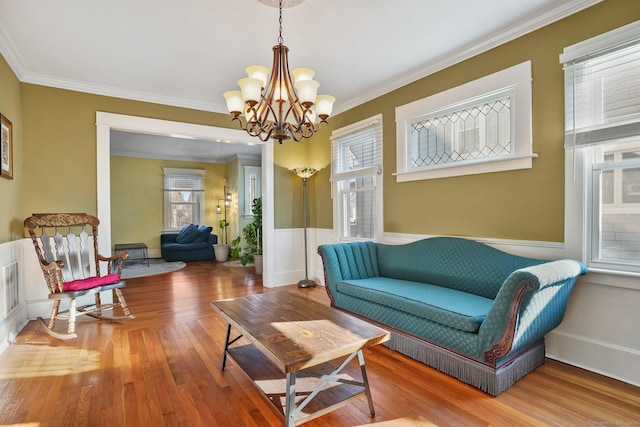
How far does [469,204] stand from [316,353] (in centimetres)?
220

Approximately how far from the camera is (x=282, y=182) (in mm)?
5176

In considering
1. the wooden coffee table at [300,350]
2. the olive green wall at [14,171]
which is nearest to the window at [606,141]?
the wooden coffee table at [300,350]

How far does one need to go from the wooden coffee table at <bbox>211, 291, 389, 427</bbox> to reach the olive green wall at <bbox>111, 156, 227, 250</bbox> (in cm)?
704

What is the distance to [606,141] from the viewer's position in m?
2.22

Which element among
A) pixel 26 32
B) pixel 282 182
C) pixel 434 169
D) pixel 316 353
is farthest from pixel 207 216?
pixel 316 353

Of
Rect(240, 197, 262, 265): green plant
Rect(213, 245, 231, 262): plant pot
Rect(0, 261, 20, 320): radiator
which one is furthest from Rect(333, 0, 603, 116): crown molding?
Rect(213, 245, 231, 262): plant pot

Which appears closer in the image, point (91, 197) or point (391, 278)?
point (391, 278)

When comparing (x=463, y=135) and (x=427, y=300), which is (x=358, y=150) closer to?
(x=463, y=135)

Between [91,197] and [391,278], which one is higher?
[91,197]

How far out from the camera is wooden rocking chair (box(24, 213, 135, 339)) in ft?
10.00

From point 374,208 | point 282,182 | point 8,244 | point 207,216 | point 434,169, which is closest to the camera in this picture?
point 8,244

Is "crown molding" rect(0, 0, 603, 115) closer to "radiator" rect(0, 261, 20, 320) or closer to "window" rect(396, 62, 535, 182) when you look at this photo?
"window" rect(396, 62, 535, 182)

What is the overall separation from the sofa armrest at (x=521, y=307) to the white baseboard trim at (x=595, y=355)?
48 cm

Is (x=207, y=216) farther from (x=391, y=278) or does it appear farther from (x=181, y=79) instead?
(x=391, y=278)
